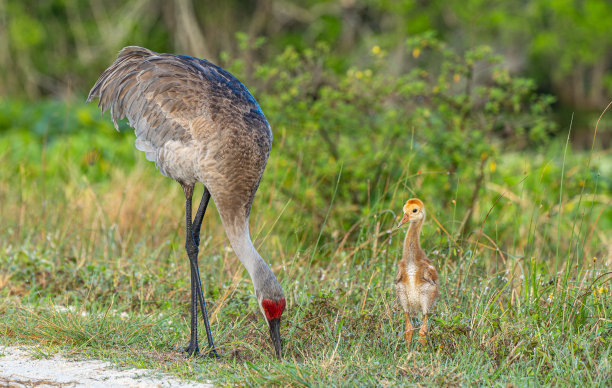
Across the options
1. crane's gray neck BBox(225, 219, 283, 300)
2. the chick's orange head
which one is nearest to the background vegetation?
crane's gray neck BBox(225, 219, 283, 300)

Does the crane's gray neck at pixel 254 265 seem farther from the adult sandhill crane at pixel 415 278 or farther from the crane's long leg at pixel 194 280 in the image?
the adult sandhill crane at pixel 415 278

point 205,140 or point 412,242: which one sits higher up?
point 205,140

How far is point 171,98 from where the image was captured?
17.4ft

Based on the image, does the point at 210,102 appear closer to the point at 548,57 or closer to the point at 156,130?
the point at 156,130

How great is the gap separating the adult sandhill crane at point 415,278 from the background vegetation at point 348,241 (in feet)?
0.64

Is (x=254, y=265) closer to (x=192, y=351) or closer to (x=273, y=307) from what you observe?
(x=273, y=307)

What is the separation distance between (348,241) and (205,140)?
230 centimetres

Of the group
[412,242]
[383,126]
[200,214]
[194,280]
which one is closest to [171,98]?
[200,214]

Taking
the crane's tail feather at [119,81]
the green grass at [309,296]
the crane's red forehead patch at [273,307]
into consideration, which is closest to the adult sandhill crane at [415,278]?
the green grass at [309,296]

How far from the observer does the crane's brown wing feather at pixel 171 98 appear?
5.11 m

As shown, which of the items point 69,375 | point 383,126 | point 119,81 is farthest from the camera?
point 383,126

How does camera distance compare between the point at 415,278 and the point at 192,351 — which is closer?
the point at 415,278

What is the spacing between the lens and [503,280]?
560cm

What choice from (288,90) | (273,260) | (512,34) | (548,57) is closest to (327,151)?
(288,90)
